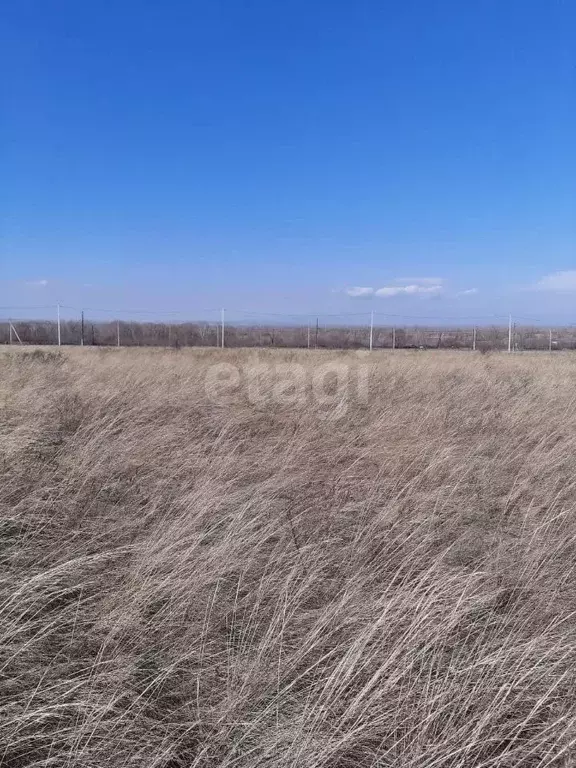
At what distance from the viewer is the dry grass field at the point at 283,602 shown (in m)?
1.41

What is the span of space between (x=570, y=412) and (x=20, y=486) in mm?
6397

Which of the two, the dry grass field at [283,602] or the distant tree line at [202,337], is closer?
the dry grass field at [283,602]

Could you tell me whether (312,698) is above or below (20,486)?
below

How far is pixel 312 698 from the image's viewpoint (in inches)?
61.1

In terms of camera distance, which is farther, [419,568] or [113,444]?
[113,444]

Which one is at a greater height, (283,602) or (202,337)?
(202,337)

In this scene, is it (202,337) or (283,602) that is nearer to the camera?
(283,602)

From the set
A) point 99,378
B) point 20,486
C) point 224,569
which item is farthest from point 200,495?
point 99,378

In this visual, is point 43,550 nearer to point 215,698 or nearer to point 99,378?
point 215,698

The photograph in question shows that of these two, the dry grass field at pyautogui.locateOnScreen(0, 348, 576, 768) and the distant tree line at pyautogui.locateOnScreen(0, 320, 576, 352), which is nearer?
the dry grass field at pyautogui.locateOnScreen(0, 348, 576, 768)

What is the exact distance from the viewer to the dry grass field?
1405 mm

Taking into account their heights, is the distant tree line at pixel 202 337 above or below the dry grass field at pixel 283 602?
above

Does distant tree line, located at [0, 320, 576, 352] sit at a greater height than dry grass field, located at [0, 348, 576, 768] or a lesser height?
greater

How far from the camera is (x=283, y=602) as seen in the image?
2057mm
